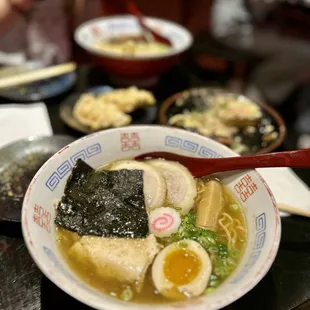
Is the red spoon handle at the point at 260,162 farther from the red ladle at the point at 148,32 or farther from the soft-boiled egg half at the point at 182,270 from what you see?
the red ladle at the point at 148,32

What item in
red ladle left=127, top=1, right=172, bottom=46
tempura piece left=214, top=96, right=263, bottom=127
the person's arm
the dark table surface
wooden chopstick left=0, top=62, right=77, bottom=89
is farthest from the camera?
the person's arm

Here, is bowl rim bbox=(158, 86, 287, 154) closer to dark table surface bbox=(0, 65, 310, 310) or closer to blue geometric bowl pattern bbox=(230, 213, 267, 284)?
dark table surface bbox=(0, 65, 310, 310)

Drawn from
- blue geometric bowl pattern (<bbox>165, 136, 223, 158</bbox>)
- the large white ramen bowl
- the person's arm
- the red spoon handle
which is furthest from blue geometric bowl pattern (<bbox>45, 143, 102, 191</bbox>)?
the person's arm

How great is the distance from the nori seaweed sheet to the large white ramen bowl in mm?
39

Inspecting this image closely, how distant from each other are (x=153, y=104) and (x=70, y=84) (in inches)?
20.5

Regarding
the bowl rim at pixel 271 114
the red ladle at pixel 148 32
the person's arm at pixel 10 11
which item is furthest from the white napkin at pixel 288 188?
the person's arm at pixel 10 11

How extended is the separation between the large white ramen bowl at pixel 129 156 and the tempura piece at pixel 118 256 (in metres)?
0.07

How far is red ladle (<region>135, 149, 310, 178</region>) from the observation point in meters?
1.36

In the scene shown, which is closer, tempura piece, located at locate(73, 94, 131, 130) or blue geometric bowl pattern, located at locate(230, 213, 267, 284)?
blue geometric bowl pattern, located at locate(230, 213, 267, 284)

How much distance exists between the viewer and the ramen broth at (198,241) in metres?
1.14

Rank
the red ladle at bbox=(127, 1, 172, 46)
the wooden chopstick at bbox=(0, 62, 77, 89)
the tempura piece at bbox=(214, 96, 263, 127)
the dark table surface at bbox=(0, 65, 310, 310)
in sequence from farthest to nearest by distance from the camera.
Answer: the red ladle at bbox=(127, 1, 172, 46), the wooden chopstick at bbox=(0, 62, 77, 89), the tempura piece at bbox=(214, 96, 263, 127), the dark table surface at bbox=(0, 65, 310, 310)

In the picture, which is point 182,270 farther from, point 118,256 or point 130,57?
point 130,57

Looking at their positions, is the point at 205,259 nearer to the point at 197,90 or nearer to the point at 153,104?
the point at 153,104

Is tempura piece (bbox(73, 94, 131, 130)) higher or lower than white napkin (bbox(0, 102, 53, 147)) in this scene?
higher
